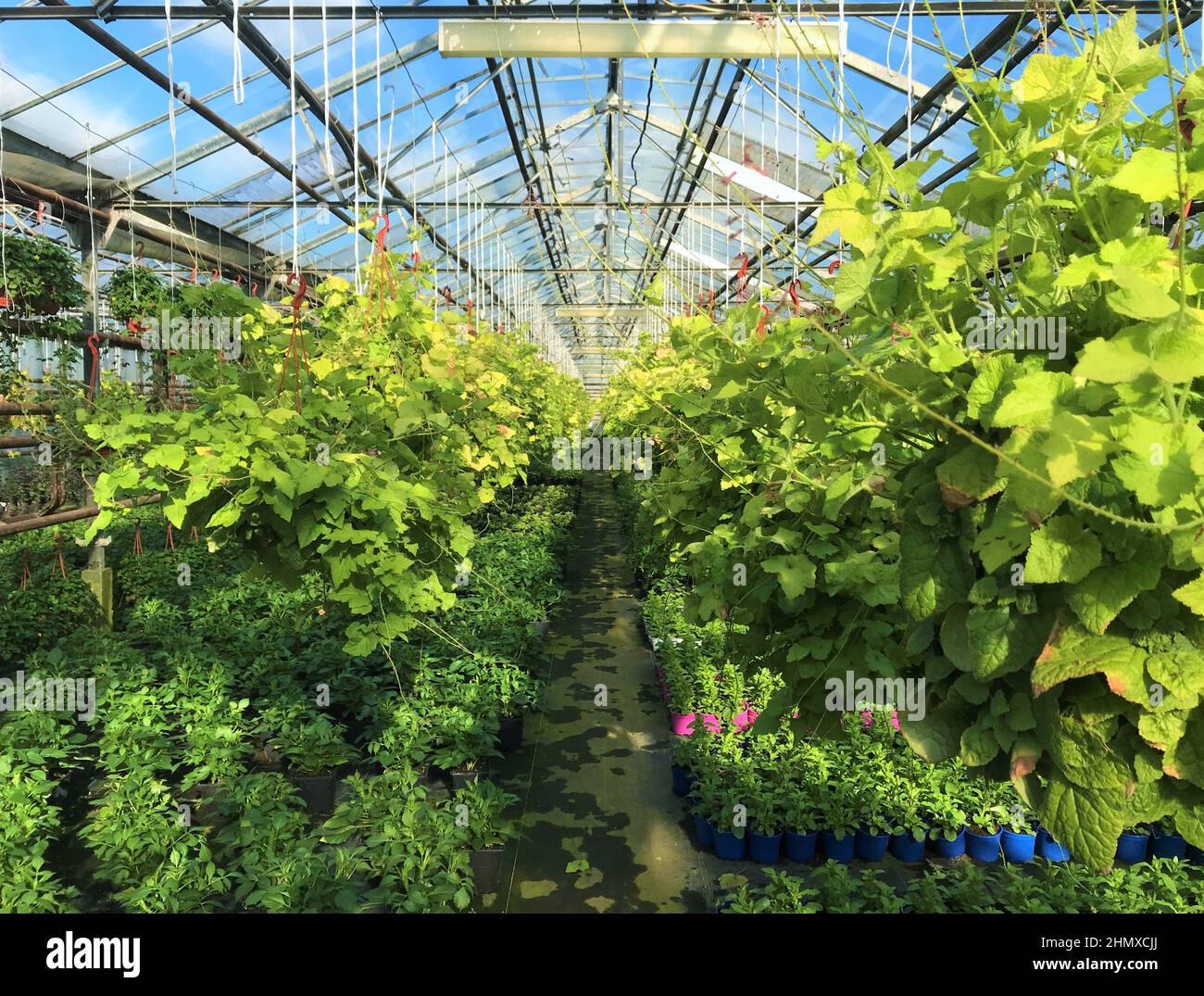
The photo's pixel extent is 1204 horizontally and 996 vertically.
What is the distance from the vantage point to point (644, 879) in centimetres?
340

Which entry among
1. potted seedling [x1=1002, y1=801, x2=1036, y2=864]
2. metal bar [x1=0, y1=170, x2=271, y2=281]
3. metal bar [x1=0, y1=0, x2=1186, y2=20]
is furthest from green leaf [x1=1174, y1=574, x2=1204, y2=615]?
metal bar [x1=0, y1=170, x2=271, y2=281]

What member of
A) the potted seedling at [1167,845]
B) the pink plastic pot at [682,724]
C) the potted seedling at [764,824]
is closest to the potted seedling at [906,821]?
the potted seedling at [764,824]

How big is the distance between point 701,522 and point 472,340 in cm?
282

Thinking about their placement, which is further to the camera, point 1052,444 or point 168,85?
point 168,85

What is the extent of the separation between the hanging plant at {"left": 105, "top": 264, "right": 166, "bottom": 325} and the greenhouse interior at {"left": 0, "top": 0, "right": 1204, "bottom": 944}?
4 centimetres

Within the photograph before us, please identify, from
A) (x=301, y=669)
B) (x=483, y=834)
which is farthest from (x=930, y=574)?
(x=301, y=669)

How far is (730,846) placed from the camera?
11.5ft

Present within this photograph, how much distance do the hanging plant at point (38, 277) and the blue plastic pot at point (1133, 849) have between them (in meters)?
6.76

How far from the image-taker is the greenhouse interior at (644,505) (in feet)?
2.84

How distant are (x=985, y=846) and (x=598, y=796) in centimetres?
180

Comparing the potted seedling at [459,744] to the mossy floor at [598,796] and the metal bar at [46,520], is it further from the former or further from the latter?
the metal bar at [46,520]

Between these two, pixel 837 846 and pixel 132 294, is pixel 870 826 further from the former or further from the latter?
pixel 132 294
